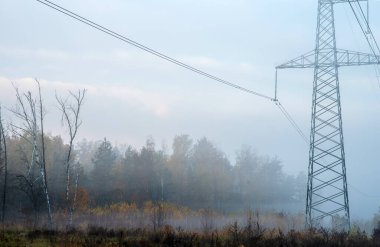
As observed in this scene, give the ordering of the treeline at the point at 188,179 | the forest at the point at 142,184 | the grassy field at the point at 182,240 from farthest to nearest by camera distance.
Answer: the treeline at the point at 188,179, the forest at the point at 142,184, the grassy field at the point at 182,240

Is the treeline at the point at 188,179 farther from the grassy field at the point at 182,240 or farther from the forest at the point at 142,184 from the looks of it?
the grassy field at the point at 182,240

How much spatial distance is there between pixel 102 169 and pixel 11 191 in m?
13.8

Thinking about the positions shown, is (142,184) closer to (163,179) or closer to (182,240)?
(163,179)

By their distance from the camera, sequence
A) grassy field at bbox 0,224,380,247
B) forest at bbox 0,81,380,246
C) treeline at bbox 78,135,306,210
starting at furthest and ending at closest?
treeline at bbox 78,135,306,210 → forest at bbox 0,81,380,246 → grassy field at bbox 0,224,380,247

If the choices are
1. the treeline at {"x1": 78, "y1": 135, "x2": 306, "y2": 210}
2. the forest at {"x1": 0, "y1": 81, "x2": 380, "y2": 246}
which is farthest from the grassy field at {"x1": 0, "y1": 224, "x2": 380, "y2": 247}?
the treeline at {"x1": 78, "y1": 135, "x2": 306, "y2": 210}

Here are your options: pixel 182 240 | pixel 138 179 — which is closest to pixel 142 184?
pixel 138 179

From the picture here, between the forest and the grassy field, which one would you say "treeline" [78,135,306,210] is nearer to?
the forest

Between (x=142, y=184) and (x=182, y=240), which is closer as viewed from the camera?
(x=182, y=240)

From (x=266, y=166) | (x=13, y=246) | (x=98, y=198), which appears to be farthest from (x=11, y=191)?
(x=266, y=166)

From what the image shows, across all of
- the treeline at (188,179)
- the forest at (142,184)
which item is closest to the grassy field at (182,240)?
the forest at (142,184)

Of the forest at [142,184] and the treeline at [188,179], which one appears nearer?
the forest at [142,184]

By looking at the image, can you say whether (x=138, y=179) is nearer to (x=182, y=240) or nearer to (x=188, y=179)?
(x=188, y=179)

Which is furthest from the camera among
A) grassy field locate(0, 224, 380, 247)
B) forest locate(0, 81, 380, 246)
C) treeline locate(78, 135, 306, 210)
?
treeline locate(78, 135, 306, 210)

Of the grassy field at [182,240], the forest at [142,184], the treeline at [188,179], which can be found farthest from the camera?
the treeline at [188,179]
